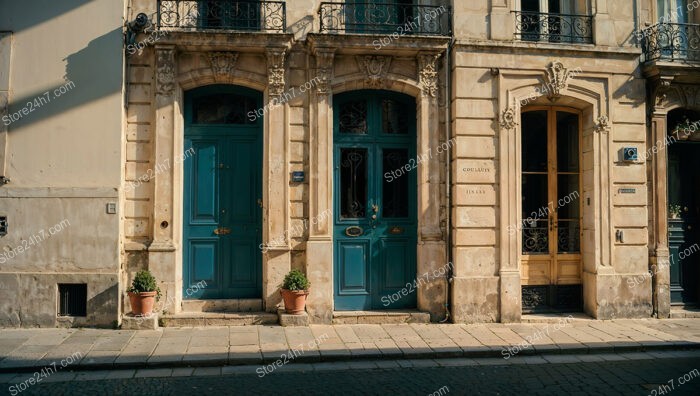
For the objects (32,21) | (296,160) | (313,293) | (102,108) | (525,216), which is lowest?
(313,293)

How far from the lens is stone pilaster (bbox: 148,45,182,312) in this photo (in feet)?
30.3

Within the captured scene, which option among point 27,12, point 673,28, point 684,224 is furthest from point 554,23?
point 27,12

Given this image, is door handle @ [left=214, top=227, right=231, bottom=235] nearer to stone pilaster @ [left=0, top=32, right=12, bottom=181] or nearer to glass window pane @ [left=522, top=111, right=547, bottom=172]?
stone pilaster @ [left=0, top=32, right=12, bottom=181]

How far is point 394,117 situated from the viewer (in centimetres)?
1027

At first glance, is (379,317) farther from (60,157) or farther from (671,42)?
(671,42)

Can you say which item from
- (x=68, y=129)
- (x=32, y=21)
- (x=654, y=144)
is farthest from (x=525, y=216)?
(x=32, y=21)

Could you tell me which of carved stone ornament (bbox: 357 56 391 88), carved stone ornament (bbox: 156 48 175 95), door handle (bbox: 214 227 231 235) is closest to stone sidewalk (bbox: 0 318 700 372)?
door handle (bbox: 214 227 231 235)

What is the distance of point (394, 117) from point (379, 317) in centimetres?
361

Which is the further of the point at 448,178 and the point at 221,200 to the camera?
the point at 448,178

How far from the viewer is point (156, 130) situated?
9.39 metres

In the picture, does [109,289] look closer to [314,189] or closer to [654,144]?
[314,189]

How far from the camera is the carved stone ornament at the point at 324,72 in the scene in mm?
9648

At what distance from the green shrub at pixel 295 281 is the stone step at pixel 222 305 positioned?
79 centimetres

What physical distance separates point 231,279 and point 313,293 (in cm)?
149
